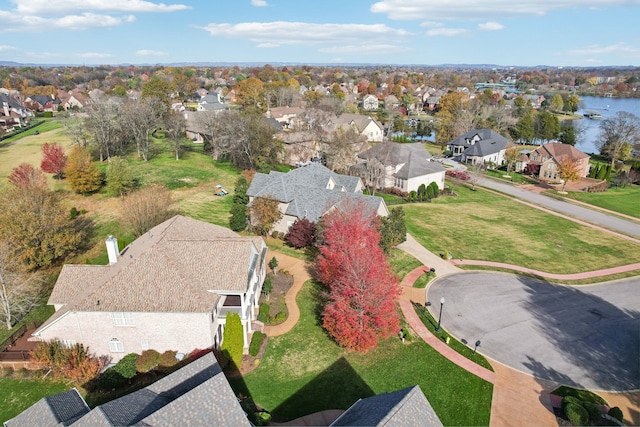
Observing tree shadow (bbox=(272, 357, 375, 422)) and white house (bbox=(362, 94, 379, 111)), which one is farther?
white house (bbox=(362, 94, 379, 111))

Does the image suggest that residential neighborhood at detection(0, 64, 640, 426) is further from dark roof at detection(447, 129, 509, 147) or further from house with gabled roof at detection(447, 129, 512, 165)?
dark roof at detection(447, 129, 509, 147)

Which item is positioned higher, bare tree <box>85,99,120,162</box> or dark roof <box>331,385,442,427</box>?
bare tree <box>85,99,120,162</box>

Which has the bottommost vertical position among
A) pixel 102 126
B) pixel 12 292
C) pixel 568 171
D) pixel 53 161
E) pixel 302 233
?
pixel 12 292

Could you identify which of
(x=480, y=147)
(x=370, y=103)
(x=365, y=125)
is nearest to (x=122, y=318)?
(x=480, y=147)

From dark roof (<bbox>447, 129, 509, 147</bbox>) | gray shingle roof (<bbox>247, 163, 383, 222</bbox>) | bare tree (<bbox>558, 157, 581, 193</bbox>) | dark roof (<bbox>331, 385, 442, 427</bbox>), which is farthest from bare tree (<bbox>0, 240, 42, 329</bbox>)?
dark roof (<bbox>447, 129, 509, 147</bbox>)

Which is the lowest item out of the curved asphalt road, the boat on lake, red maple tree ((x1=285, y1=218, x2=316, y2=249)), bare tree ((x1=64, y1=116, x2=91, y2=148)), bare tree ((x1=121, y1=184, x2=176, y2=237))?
the curved asphalt road

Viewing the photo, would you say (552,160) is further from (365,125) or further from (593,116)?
(593,116)
